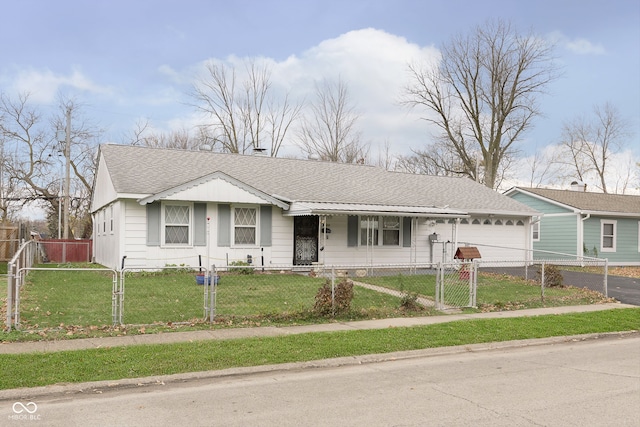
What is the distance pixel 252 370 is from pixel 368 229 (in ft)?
47.2

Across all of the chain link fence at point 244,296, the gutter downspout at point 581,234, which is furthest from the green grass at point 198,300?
the gutter downspout at point 581,234

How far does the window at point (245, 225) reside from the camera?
19.4 m

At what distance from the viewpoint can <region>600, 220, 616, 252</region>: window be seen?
27.1 metres

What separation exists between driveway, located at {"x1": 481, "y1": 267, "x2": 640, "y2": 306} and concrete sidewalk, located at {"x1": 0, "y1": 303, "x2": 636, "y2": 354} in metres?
3.97

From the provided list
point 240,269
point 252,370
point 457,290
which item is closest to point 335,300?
point 252,370

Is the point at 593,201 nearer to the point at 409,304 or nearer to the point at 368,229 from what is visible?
the point at 368,229

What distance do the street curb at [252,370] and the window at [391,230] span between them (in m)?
11.8

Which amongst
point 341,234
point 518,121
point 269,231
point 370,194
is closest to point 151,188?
point 269,231

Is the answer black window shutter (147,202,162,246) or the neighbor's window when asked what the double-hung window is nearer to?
the neighbor's window

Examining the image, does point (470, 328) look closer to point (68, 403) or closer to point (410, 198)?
point (68, 403)

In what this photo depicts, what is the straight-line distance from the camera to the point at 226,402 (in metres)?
5.95

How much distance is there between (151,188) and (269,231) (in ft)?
14.2

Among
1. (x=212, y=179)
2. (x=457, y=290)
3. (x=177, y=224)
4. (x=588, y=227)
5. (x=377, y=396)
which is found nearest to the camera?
(x=377, y=396)

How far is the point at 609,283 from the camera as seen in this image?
18.8 meters
